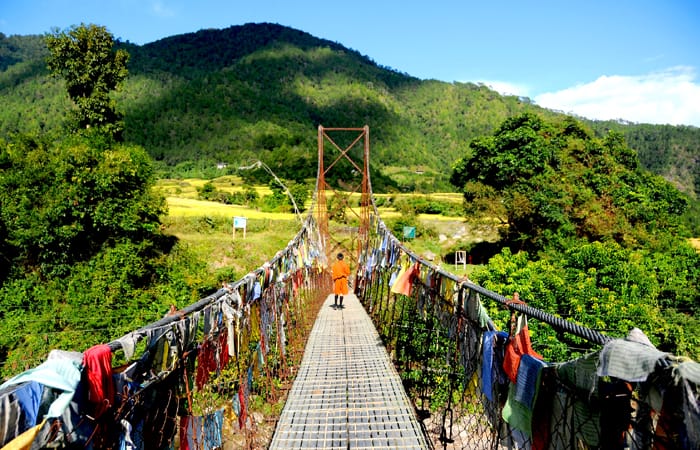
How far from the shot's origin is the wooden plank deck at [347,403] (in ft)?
12.1

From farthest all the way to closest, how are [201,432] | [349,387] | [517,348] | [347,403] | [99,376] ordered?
1. [349,387]
2. [347,403]
3. [201,432]
4. [517,348]
5. [99,376]

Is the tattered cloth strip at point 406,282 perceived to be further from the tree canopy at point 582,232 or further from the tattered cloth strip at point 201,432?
the tree canopy at point 582,232

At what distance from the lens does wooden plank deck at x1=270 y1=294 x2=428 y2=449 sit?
368 centimetres

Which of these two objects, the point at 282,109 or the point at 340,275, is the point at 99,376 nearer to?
the point at 340,275

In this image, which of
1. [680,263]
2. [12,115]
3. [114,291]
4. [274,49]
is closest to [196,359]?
[114,291]

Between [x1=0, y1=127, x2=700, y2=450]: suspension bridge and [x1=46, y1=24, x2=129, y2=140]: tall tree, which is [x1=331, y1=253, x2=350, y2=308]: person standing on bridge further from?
[x1=46, y1=24, x2=129, y2=140]: tall tree

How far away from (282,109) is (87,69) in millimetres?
54452

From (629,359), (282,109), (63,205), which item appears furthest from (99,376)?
(282,109)

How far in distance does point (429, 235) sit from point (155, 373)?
24.4m

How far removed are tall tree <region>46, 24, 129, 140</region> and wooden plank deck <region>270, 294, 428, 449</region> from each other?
48.0ft

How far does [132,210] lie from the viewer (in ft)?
44.3

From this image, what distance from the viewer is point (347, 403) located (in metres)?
4.25

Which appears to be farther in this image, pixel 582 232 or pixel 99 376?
pixel 582 232

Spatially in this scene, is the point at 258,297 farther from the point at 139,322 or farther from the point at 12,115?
the point at 12,115
